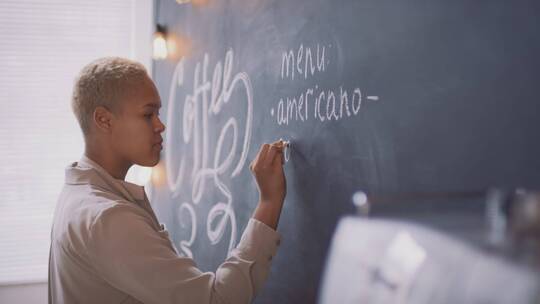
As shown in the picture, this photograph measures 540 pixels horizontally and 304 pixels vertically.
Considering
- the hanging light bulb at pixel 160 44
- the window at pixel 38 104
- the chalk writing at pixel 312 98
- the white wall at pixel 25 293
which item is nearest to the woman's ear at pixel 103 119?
the chalk writing at pixel 312 98

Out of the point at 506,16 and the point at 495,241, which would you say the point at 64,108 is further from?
the point at 495,241

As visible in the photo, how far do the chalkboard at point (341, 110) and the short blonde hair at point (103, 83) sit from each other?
1.44 ft

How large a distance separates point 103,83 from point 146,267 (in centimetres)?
47

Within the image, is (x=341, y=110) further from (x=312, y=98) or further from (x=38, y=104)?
(x=38, y=104)

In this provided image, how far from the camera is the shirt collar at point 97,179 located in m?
1.36

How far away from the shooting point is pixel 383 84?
1.17m

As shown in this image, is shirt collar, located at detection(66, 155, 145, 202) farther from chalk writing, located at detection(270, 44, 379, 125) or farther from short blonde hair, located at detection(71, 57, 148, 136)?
chalk writing, located at detection(270, 44, 379, 125)

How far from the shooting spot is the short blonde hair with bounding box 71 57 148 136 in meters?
1.35

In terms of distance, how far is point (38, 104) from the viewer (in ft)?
11.0

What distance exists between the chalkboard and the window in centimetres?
120

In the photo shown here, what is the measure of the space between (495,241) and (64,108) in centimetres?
325

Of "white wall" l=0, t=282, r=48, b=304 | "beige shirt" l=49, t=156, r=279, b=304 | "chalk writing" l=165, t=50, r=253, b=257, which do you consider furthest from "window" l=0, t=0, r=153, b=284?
"beige shirt" l=49, t=156, r=279, b=304

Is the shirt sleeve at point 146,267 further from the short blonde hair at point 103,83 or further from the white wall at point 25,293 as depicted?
the white wall at point 25,293

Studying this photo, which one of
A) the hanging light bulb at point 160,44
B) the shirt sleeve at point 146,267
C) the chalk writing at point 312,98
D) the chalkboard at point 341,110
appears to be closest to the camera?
the chalkboard at point 341,110
